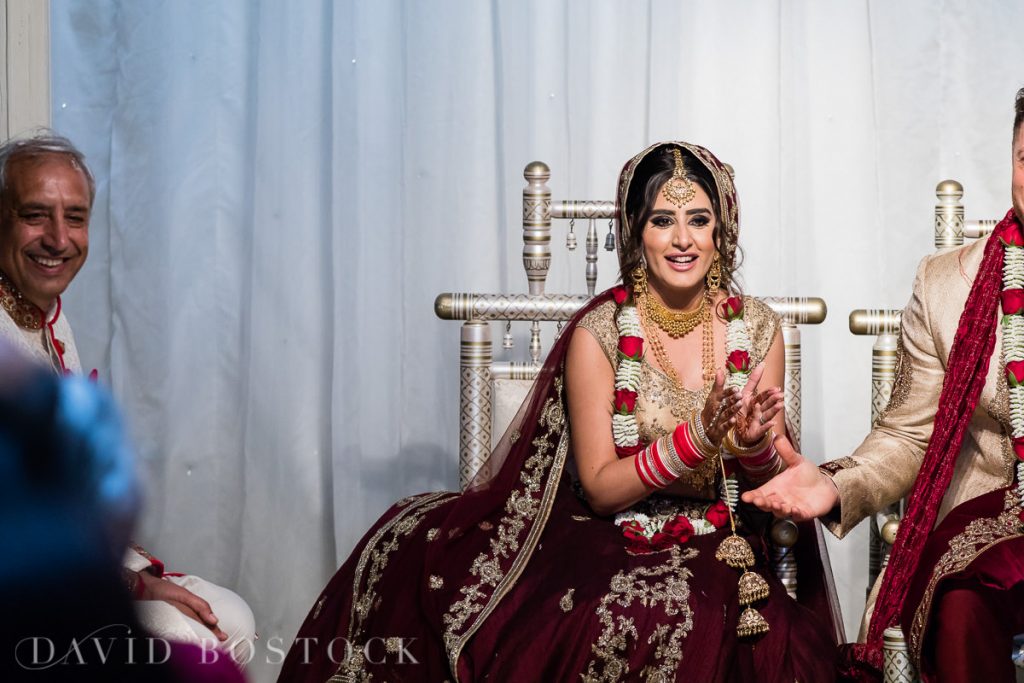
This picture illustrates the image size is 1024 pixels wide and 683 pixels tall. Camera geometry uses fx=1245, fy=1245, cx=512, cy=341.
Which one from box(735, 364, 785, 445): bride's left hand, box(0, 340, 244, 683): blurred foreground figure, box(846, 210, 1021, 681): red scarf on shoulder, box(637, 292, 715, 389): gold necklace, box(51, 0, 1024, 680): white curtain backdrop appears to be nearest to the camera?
box(0, 340, 244, 683): blurred foreground figure

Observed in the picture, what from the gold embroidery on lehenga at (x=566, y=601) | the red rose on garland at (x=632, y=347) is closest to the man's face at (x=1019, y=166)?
the red rose on garland at (x=632, y=347)

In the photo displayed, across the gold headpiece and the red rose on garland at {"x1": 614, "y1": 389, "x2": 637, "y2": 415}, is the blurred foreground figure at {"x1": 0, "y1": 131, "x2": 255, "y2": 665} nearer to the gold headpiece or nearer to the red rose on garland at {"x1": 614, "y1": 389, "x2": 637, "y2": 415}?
the red rose on garland at {"x1": 614, "y1": 389, "x2": 637, "y2": 415}

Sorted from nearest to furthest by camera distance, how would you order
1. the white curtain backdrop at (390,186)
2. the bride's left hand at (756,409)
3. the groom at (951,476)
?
the groom at (951,476), the bride's left hand at (756,409), the white curtain backdrop at (390,186)

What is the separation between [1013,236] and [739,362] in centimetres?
59

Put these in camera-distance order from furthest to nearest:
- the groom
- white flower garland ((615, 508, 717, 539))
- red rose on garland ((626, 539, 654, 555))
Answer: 1. white flower garland ((615, 508, 717, 539))
2. red rose on garland ((626, 539, 654, 555))
3. the groom

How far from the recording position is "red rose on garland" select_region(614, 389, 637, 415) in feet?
8.48

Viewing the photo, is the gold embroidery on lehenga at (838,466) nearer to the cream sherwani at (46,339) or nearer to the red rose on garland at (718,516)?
the red rose on garland at (718,516)

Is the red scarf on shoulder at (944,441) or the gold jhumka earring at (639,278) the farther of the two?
the gold jhumka earring at (639,278)

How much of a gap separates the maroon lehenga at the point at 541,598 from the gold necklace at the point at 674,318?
0.14m

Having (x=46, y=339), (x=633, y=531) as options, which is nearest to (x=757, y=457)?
(x=633, y=531)

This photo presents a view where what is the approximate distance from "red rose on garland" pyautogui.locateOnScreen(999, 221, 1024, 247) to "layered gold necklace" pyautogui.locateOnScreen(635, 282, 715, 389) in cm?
62

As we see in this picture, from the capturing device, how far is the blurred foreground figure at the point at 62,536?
71 centimetres

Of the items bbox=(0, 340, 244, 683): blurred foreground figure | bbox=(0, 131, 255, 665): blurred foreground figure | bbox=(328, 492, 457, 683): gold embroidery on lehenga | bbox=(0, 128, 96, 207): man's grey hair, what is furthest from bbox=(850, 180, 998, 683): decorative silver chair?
bbox=(0, 340, 244, 683): blurred foreground figure

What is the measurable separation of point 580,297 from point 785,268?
795 millimetres
